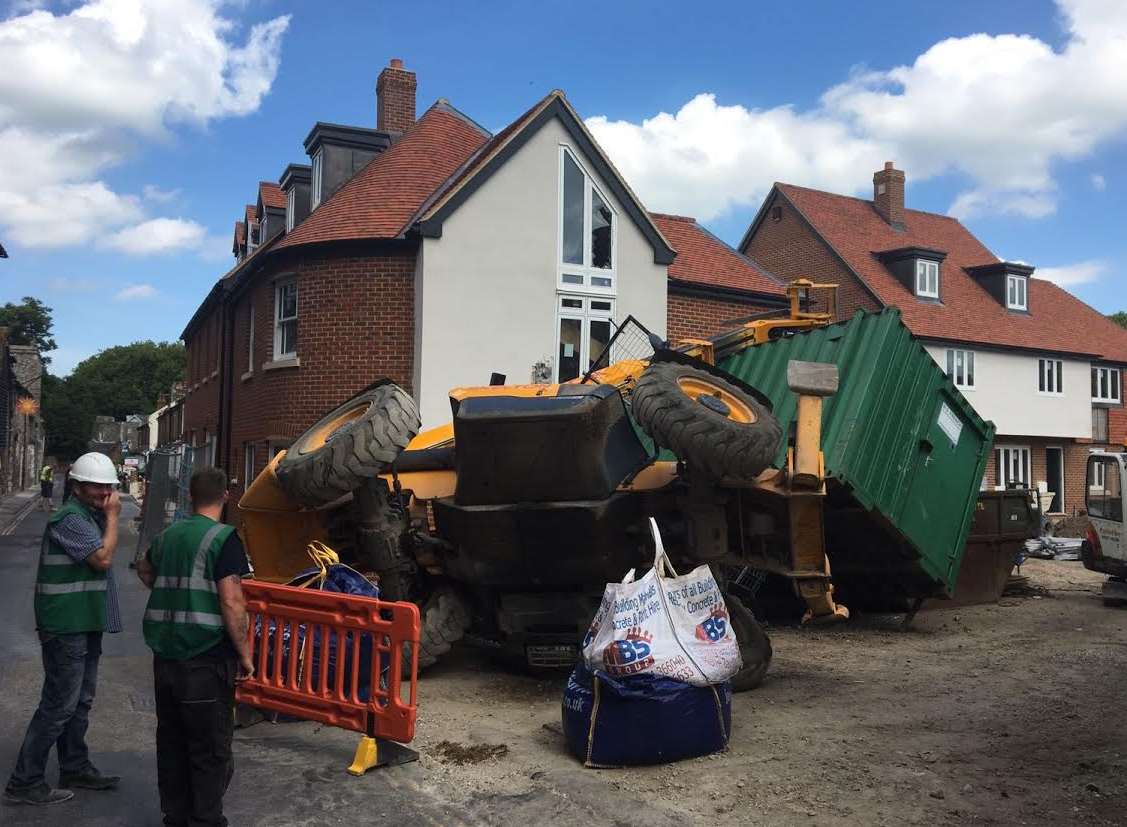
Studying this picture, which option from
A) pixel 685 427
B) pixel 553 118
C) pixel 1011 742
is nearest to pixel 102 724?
pixel 685 427

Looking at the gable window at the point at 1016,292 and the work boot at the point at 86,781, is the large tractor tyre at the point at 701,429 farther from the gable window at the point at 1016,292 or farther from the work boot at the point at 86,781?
the gable window at the point at 1016,292

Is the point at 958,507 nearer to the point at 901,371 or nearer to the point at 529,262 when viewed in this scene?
the point at 901,371

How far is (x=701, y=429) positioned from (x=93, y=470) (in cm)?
357

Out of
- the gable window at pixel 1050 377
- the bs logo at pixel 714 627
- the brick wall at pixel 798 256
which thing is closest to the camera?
the bs logo at pixel 714 627

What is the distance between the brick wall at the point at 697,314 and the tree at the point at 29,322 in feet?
270

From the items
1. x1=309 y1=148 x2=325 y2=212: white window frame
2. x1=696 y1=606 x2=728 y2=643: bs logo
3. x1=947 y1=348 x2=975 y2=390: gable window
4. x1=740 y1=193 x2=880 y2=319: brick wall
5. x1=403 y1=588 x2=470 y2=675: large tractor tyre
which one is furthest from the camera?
x1=740 y1=193 x2=880 y2=319: brick wall

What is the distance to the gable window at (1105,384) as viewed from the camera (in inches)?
1318

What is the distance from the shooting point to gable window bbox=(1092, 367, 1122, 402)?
3347 centimetres

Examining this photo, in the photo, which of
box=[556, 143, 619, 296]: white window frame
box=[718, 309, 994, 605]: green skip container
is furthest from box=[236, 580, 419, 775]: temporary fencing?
box=[556, 143, 619, 296]: white window frame

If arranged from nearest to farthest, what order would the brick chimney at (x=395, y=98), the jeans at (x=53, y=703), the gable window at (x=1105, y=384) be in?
the jeans at (x=53, y=703) → the brick chimney at (x=395, y=98) → the gable window at (x=1105, y=384)

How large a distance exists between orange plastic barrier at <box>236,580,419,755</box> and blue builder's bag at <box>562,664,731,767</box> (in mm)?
986

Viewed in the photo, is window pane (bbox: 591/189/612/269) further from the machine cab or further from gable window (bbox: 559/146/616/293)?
the machine cab

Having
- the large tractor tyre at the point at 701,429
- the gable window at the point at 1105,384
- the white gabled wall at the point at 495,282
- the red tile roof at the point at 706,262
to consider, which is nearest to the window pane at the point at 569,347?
the white gabled wall at the point at 495,282

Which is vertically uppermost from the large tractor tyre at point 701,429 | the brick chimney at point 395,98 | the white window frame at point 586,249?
the brick chimney at point 395,98
